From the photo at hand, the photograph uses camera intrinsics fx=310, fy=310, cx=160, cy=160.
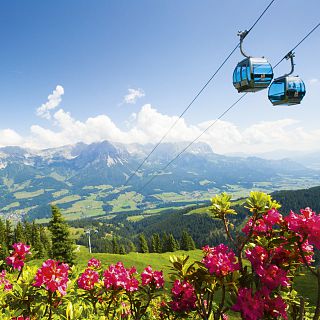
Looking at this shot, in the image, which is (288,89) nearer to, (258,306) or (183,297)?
(183,297)

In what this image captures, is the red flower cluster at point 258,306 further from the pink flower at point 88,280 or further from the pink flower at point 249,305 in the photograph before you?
the pink flower at point 88,280

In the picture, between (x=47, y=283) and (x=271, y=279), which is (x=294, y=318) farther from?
(x=47, y=283)

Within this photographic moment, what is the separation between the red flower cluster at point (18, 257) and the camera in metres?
5.25

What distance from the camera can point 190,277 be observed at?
420 cm

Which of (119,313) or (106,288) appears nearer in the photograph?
(106,288)

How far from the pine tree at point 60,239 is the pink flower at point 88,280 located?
46610mm

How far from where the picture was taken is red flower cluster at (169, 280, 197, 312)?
182 inches

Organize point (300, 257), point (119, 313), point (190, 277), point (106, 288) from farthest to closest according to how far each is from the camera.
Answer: point (119, 313) < point (106, 288) < point (190, 277) < point (300, 257)

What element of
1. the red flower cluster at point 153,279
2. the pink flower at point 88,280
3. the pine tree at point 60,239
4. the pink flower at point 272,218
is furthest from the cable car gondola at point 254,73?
the pine tree at point 60,239

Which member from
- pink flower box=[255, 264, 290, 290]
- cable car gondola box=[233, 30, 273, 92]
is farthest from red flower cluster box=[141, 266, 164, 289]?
cable car gondola box=[233, 30, 273, 92]

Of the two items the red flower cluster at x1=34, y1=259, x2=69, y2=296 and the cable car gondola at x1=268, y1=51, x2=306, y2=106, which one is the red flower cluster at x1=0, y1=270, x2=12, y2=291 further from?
the cable car gondola at x1=268, y1=51, x2=306, y2=106

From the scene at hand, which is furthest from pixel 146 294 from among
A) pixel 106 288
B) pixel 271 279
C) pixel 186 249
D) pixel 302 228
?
pixel 186 249

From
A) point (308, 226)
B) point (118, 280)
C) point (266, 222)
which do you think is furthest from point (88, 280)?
point (308, 226)

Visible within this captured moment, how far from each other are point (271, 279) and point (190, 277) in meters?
1.10
